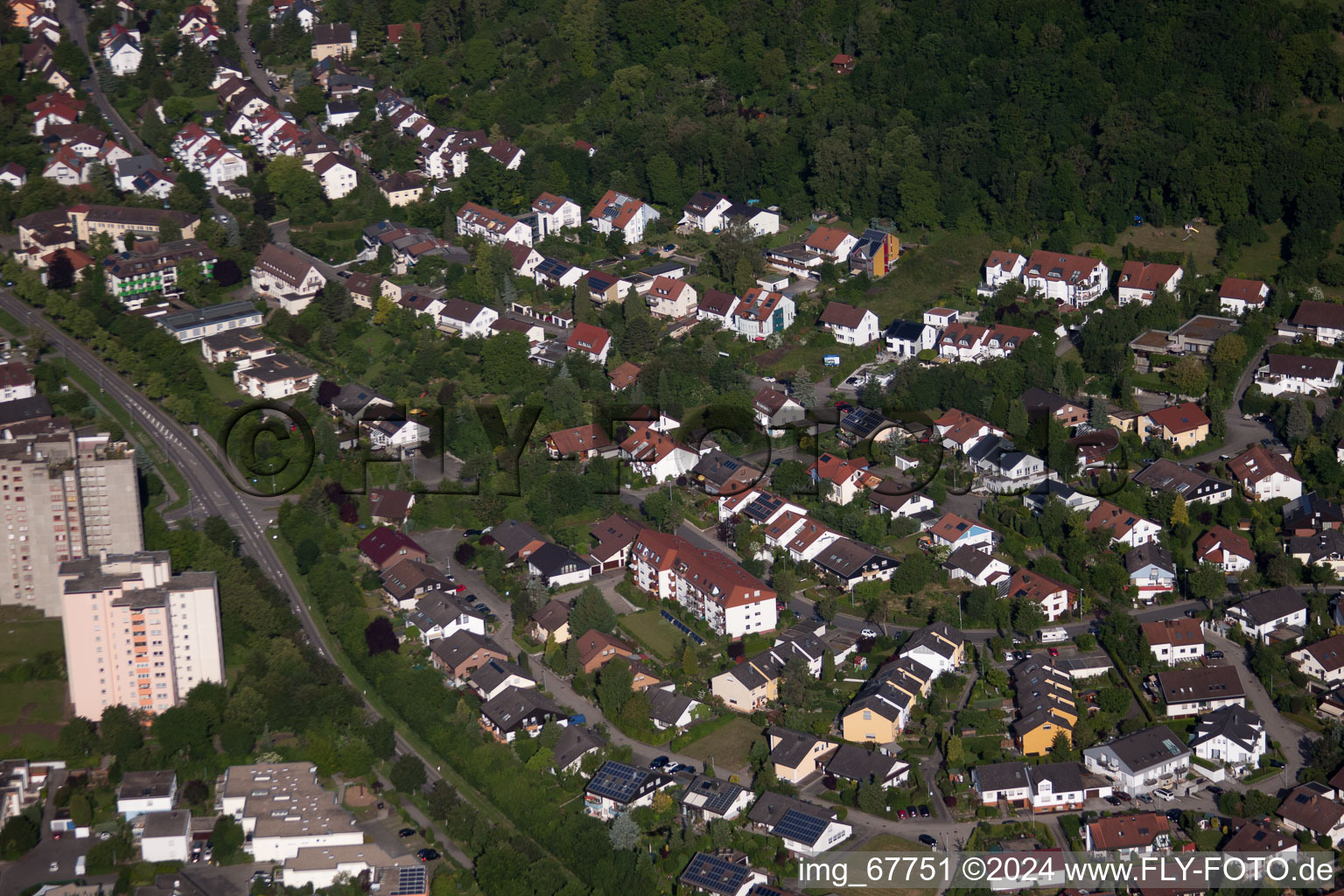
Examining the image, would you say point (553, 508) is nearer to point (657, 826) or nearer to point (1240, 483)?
point (657, 826)

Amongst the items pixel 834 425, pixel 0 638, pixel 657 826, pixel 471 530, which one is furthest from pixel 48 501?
pixel 834 425

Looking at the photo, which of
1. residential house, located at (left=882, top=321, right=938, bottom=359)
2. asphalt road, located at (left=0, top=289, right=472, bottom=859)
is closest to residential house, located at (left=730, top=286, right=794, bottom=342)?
residential house, located at (left=882, top=321, right=938, bottom=359)

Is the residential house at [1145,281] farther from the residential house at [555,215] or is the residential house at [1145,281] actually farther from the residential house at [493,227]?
the residential house at [493,227]

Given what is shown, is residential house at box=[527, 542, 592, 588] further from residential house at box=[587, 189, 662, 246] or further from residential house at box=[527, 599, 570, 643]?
residential house at box=[587, 189, 662, 246]

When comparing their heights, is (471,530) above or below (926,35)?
below

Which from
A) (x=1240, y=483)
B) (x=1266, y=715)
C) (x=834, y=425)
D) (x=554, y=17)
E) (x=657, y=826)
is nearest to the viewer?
(x=657, y=826)

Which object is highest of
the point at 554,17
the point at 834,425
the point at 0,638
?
the point at 554,17
